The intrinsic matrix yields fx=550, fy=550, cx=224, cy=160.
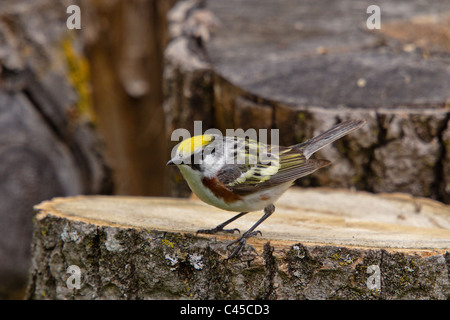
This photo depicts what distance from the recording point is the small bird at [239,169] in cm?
321

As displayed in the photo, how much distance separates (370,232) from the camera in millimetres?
3395

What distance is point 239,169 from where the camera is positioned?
3.40 meters

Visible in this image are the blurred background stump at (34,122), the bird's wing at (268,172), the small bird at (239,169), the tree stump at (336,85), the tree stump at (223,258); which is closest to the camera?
the tree stump at (223,258)

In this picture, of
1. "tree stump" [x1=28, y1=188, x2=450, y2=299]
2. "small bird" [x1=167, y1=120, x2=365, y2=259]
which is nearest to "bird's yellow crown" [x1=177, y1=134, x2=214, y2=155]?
"small bird" [x1=167, y1=120, x2=365, y2=259]

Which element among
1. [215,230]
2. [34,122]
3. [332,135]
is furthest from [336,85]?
[34,122]

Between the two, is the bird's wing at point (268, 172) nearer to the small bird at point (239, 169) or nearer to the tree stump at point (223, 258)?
the small bird at point (239, 169)

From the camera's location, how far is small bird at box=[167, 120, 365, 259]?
3.21 meters

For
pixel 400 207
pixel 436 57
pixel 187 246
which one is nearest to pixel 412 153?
pixel 400 207

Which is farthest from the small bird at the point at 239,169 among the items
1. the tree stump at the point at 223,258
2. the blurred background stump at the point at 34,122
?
the blurred background stump at the point at 34,122

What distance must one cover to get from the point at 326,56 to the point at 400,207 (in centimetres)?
161

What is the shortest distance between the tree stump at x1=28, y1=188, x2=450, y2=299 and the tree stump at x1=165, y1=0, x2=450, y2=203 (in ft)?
2.57

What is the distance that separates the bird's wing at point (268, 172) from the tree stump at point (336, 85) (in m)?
0.83

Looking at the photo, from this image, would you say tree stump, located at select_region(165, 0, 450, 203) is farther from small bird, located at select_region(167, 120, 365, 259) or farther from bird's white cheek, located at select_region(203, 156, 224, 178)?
bird's white cheek, located at select_region(203, 156, 224, 178)

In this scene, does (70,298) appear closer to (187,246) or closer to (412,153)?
(187,246)
